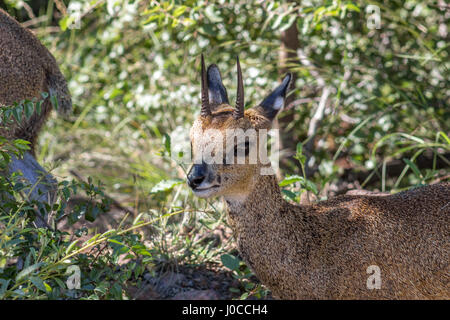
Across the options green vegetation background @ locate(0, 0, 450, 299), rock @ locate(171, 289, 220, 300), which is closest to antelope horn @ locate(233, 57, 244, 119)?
rock @ locate(171, 289, 220, 300)

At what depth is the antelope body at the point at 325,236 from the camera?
3.25m

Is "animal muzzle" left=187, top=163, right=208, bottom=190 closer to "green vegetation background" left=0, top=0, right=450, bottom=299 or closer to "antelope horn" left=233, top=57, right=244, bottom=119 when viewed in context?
"antelope horn" left=233, top=57, right=244, bottom=119

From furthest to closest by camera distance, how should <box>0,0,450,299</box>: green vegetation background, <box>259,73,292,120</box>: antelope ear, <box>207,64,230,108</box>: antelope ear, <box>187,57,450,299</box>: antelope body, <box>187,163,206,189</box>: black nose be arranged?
<box>0,0,450,299</box>: green vegetation background
<box>207,64,230,108</box>: antelope ear
<box>259,73,292,120</box>: antelope ear
<box>187,57,450,299</box>: antelope body
<box>187,163,206,189</box>: black nose

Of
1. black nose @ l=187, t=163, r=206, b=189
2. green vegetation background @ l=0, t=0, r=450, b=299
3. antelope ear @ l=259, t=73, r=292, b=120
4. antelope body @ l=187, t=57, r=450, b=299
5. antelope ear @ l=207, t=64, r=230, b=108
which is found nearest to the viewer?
black nose @ l=187, t=163, r=206, b=189

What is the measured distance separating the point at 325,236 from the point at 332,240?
5 centimetres

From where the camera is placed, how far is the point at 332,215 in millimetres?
3486

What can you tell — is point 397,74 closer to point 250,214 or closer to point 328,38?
point 328,38

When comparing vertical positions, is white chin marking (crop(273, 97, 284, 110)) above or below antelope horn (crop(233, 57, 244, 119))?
below

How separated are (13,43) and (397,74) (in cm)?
412

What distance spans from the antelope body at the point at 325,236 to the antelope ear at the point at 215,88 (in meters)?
0.35

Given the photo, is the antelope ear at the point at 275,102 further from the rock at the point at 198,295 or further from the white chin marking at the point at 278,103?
the rock at the point at 198,295

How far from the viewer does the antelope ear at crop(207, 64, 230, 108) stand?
384cm

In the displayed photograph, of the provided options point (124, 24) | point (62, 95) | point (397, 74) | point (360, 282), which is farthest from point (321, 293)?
point (124, 24)

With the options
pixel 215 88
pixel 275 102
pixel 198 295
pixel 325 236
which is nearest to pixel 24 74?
pixel 215 88
